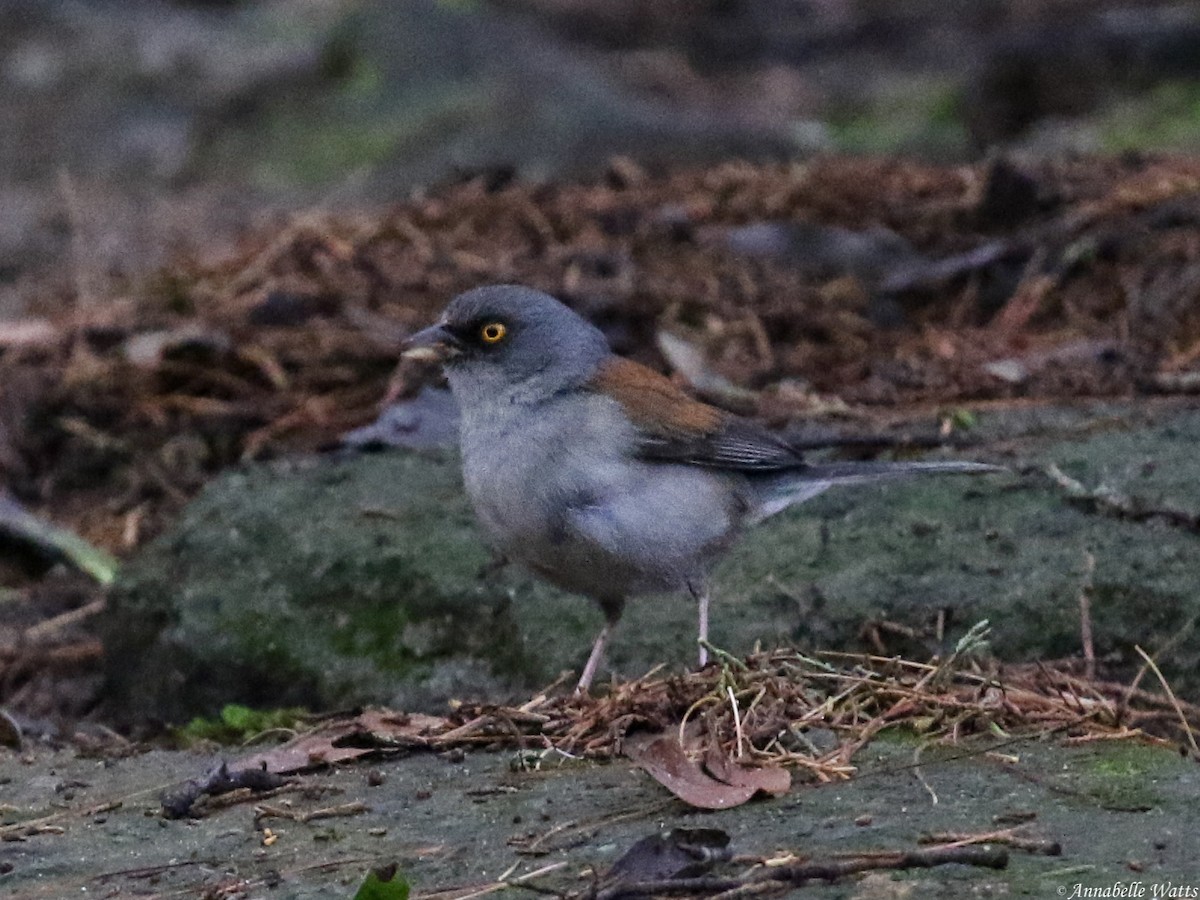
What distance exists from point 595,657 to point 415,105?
925 cm

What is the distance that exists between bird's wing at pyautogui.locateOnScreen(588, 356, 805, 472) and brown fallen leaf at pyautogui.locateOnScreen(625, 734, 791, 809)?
66.2 inches

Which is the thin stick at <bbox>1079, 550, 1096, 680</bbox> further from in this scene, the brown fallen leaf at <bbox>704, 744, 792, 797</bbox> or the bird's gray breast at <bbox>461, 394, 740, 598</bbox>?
the brown fallen leaf at <bbox>704, 744, 792, 797</bbox>

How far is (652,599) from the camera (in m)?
6.05

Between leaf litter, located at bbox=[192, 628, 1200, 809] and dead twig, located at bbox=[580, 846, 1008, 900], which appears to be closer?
dead twig, located at bbox=[580, 846, 1008, 900]

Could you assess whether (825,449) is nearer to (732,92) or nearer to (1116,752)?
(1116,752)

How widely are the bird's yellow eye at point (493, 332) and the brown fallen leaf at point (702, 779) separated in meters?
2.11

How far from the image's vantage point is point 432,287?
8453 millimetres

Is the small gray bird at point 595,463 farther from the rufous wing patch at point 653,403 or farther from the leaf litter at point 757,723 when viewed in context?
the leaf litter at point 757,723

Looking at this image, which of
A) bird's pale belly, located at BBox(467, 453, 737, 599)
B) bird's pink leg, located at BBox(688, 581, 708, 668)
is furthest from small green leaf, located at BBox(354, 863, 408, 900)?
bird's pink leg, located at BBox(688, 581, 708, 668)

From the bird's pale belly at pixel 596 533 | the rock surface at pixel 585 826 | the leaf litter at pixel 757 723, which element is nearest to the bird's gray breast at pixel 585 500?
the bird's pale belly at pixel 596 533

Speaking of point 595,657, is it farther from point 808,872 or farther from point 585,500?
point 808,872

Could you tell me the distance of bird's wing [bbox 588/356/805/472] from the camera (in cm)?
541

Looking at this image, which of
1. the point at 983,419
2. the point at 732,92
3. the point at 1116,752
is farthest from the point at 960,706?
the point at 732,92

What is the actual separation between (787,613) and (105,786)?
2134 millimetres
